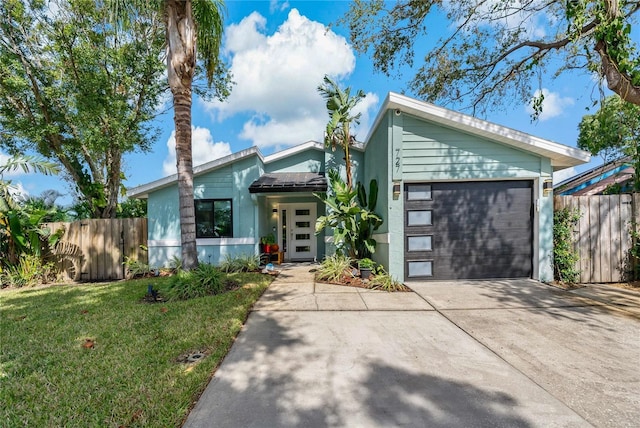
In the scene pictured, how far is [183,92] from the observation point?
18.6ft

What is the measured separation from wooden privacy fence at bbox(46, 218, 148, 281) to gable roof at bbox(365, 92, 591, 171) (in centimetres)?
892

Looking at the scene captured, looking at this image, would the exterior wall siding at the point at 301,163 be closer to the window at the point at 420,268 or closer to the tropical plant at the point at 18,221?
the window at the point at 420,268

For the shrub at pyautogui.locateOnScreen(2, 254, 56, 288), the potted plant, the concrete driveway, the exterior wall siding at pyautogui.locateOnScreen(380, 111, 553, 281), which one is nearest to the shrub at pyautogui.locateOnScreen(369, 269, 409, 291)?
the exterior wall siding at pyautogui.locateOnScreen(380, 111, 553, 281)

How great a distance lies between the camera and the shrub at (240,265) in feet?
26.8

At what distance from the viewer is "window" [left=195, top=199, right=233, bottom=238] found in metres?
8.97

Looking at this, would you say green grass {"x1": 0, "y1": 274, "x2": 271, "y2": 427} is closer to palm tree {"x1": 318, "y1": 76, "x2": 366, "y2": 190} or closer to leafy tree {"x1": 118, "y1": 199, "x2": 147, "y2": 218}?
palm tree {"x1": 318, "y1": 76, "x2": 366, "y2": 190}

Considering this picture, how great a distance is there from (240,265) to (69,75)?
8.48m

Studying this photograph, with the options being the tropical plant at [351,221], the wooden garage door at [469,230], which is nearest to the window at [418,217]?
the wooden garage door at [469,230]

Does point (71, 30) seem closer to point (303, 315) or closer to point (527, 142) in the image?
point (303, 315)

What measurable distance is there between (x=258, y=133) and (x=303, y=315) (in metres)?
11.1

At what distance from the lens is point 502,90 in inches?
334

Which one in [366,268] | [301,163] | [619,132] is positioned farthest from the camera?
[301,163]

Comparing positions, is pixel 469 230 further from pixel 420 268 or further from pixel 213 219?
pixel 213 219

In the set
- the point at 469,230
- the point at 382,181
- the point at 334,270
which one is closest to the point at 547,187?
the point at 469,230
